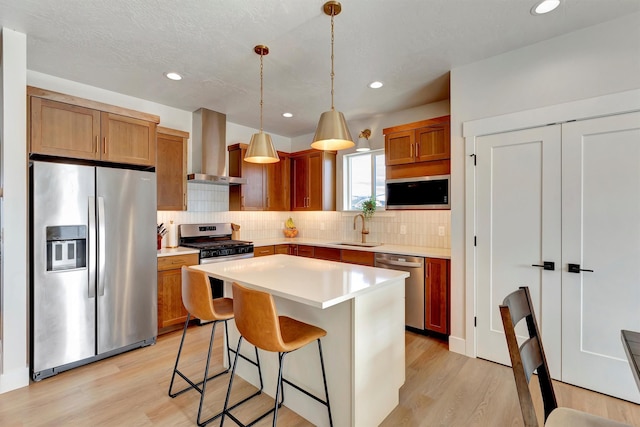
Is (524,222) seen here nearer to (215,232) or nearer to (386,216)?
(386,216)

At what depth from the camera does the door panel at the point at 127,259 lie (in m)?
2.78

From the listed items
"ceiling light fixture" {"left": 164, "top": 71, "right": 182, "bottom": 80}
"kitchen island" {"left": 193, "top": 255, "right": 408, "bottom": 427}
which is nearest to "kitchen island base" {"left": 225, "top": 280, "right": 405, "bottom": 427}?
"kitchen island" {"left": 193, "top": 255, "right": 408, "bottom": 427}

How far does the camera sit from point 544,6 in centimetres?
203

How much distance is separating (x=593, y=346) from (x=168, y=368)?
3.46 metres

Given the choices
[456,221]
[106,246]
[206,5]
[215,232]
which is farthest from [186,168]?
[456,221]

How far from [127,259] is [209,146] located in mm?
1865

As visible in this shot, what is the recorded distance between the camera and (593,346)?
7.55ft

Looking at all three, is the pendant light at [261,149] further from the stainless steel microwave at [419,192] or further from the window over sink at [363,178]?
the window over sink at [363,178]

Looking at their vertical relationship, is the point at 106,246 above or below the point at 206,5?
below

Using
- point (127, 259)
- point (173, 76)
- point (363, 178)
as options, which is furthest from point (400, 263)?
point (173, 76)

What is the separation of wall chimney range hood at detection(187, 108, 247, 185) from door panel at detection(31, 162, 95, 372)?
153 centimetres

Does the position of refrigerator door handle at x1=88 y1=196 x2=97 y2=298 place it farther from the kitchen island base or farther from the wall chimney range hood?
the kitchen island base

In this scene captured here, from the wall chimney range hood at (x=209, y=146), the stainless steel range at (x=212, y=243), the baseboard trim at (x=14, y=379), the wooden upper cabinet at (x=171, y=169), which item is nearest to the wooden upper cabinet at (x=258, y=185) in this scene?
the wall chimney range hood at (x=209, y=146)

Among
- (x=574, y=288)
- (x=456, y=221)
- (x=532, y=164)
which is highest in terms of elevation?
(x=532, y=164)
